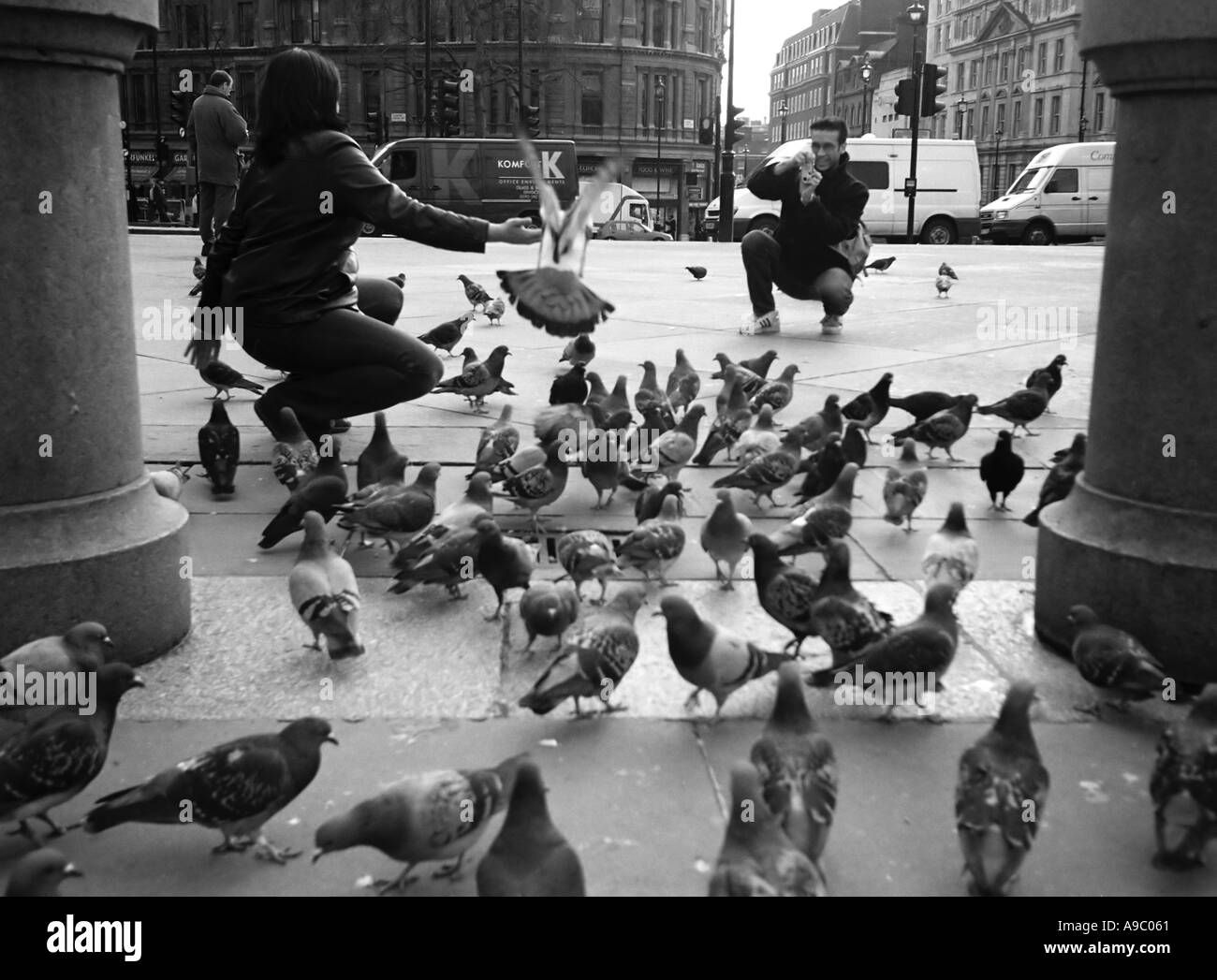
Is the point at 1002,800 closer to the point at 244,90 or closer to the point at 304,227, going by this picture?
the point at 304,227

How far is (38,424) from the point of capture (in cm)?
366

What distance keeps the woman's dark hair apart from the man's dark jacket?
6 centimetres

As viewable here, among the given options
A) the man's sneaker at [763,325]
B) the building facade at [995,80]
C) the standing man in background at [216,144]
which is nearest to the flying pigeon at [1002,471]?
the man's sneaker at [763,325]

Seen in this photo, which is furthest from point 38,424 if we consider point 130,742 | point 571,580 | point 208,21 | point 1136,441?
point 208,21

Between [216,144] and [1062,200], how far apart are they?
25.0 m

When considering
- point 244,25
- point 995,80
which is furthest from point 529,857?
point 995,80

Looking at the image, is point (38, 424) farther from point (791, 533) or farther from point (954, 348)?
point (954, 348)

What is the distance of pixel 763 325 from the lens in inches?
457

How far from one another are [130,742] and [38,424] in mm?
1057

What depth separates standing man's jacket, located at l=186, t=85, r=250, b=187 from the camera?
1476 cm

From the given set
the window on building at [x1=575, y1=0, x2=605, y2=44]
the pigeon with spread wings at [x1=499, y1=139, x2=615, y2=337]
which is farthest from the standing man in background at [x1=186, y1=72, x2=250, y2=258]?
the pigeon with spread wings at [x1=499, y1=139, x2=615, y2=337]

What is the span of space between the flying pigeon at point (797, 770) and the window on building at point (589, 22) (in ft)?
21.4

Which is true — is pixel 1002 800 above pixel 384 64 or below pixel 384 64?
below

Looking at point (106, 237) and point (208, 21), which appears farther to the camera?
point (208, 21)
